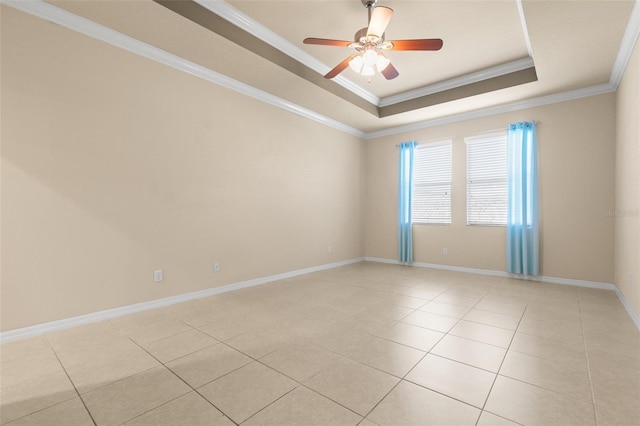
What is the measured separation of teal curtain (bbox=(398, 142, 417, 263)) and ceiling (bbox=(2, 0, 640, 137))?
1.18 metres

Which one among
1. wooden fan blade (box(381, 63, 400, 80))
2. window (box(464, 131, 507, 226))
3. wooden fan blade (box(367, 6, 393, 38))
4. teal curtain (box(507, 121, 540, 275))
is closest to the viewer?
wooden fan blade (box(367, 6, 393, 38))

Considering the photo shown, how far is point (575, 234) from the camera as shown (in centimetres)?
423

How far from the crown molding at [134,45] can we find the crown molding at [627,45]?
390 centimetres

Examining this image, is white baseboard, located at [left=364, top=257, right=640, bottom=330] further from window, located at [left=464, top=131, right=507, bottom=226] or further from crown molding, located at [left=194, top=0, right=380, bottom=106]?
crown molding, located at [left=194, top=0, right=380, bottom=106]

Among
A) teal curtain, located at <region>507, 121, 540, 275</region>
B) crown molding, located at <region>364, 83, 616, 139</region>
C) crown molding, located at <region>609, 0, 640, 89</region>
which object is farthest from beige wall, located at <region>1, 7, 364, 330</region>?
crown molding, located at <region>609, 0, 640, 89</region>

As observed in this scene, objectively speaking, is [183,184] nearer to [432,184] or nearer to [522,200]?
[432,184]

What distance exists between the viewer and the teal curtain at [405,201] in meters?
5.72

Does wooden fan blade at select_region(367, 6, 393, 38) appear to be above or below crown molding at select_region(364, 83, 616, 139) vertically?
below

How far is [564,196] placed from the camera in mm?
4297

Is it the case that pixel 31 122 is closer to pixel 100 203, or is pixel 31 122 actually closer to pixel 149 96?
pixel 100 203

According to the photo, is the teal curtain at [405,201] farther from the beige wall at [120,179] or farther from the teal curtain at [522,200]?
the beige wall at [120,179]

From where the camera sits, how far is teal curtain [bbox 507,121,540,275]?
446cm

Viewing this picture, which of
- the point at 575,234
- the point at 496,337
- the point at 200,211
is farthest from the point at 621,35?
the point at 200,211

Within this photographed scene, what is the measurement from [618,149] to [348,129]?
4.08 m
